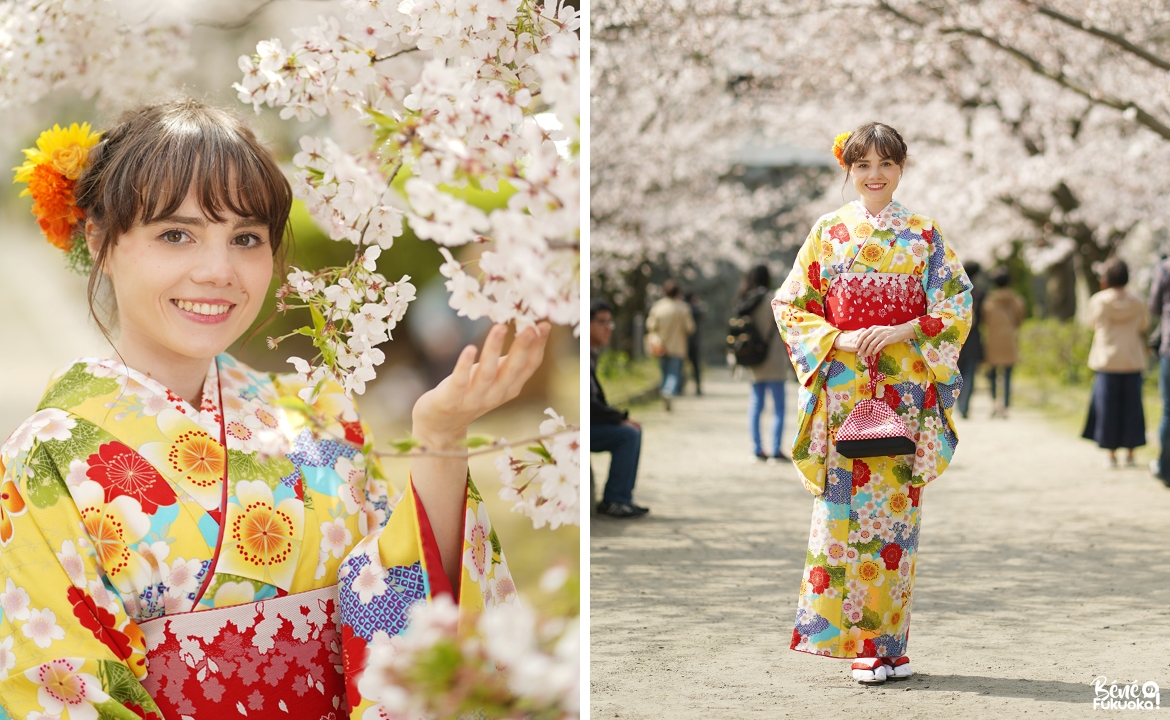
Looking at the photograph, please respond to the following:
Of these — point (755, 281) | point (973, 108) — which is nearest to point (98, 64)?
point (755, 281)

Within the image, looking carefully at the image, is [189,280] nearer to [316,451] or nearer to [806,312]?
[316,451]

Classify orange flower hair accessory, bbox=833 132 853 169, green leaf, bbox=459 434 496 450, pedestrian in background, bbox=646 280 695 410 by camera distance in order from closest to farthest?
1. green leaf, bbox=459 434 496 450
2. orange flower hair accessory, bbox=833 132 853 169
3. pedestrian in background, bbox=646 280 695 410

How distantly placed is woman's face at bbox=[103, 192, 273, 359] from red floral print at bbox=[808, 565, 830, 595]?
192 cm

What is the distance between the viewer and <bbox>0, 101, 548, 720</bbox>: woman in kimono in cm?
157

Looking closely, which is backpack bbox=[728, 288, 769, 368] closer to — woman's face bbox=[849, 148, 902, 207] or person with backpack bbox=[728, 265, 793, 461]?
person with backpack bbox=[728, 265, 793, 461]

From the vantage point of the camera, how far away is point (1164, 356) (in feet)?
20.1

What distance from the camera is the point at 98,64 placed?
3387mm

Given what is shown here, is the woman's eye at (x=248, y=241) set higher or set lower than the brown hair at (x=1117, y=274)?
lower

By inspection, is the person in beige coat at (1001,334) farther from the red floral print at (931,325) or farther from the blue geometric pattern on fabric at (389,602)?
the blue geometric pattern on fabric at (389,602)

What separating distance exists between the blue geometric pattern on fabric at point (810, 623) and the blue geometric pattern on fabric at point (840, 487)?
1.10 feet

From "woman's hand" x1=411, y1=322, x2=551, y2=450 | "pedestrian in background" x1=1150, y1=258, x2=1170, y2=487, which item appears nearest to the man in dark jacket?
"pedestrian in background" x1=1150, y1=258, x2=1170, y2=487

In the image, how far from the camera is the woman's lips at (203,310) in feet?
5.71

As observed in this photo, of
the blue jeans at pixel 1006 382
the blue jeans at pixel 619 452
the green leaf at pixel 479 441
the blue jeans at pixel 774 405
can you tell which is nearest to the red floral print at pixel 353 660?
the green leaf at pixel 479 441

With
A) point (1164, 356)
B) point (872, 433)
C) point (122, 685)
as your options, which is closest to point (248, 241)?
point (122, 685)
